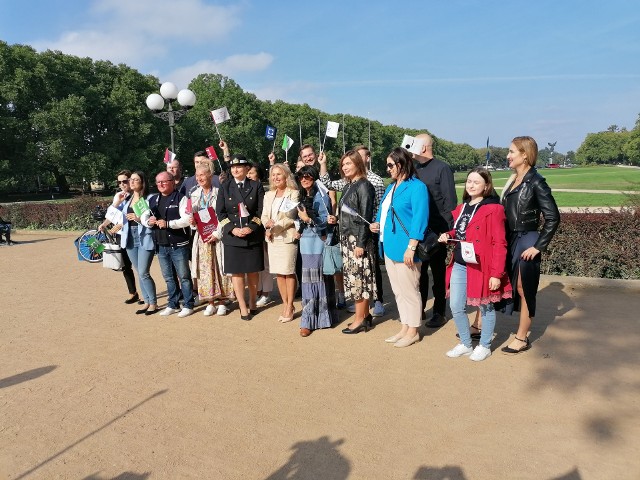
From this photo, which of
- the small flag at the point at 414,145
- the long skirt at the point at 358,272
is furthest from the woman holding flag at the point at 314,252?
the small flag at the point at 414,145

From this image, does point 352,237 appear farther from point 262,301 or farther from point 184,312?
point 184,312

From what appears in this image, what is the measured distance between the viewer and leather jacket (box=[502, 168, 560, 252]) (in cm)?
397

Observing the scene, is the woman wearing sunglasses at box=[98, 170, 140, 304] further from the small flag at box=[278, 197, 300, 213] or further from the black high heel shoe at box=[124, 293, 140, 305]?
the small flag at box=[278, 197, 300, 213]

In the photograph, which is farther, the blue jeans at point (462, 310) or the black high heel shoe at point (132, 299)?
the black high heel shoe at point (132, 299)

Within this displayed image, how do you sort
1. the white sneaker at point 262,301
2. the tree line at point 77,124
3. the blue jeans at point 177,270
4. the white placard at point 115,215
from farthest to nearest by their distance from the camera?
the tree line at point 77,124 < the white sneaker at point 262,301 < the white placard at point 115,215 < the blue jeans at point 177,270

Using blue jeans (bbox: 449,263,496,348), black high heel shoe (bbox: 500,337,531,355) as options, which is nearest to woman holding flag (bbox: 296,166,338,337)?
blue jeans (bbox: 449,263,496,348)

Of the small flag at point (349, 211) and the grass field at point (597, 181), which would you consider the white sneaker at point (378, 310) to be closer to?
the small flag at point (349, 211)

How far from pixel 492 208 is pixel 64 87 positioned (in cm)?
3933

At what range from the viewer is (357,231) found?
4.76 metres

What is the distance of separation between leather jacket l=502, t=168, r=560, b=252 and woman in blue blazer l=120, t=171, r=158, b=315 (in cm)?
428

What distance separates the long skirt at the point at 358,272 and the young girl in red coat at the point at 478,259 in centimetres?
84

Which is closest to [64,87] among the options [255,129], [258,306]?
[255,129]

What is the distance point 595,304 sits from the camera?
5.73 meters

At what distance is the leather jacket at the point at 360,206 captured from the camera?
468 centimetres
